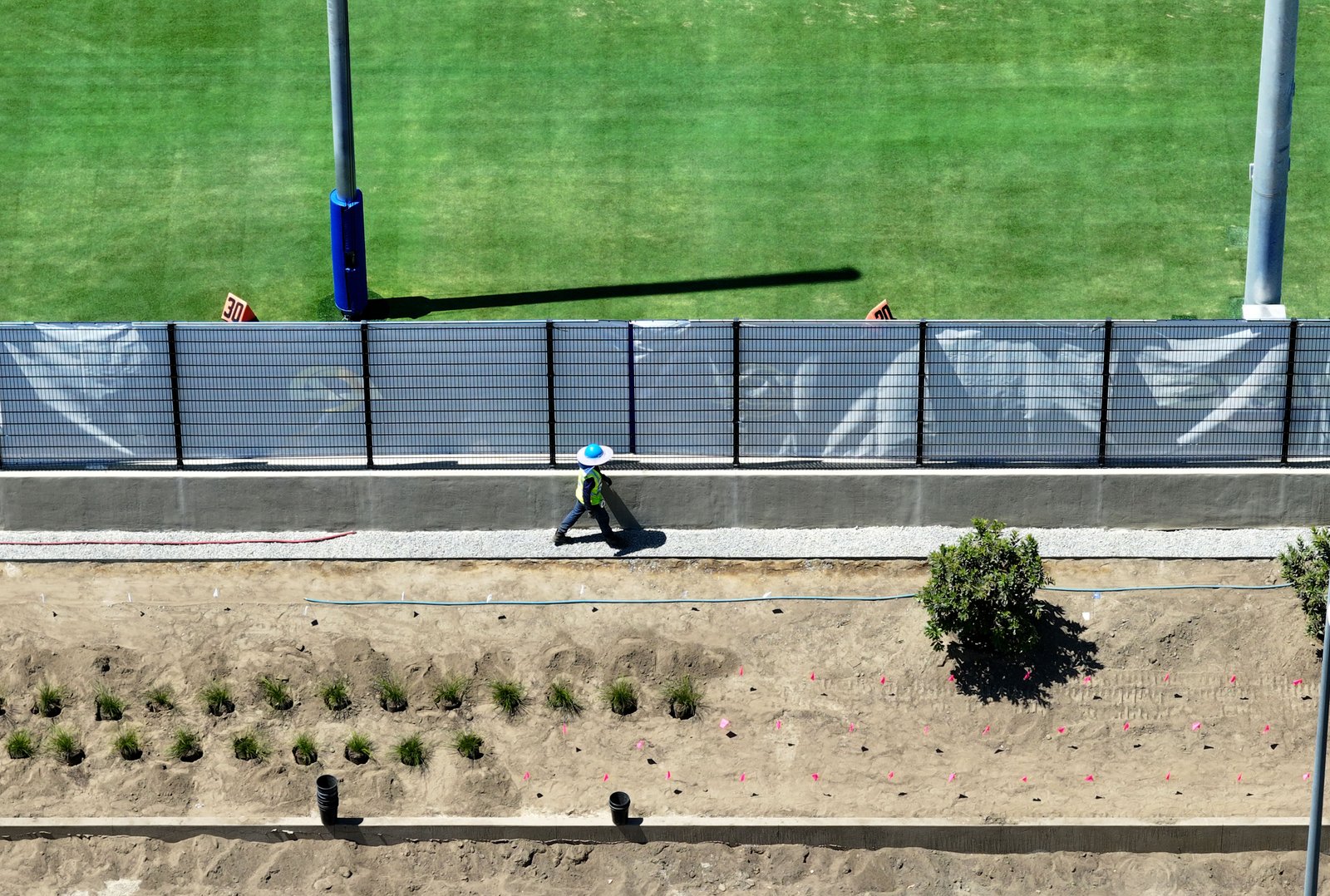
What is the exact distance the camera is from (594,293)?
87.8ft

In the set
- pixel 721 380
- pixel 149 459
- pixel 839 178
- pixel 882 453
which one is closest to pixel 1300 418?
pixel 882 453

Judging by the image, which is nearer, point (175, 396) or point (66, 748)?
point (66, 748)

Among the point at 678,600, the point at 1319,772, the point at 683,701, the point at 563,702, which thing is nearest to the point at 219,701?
the point at 563,702

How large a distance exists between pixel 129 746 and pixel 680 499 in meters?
6.97

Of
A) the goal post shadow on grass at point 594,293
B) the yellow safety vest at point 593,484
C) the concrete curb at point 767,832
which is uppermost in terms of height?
the goal post shadow on grass at point 594,293

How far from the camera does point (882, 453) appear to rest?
875 inches

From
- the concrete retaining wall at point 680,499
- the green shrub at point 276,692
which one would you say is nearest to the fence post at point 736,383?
the concrete retaining wall at point 680,499

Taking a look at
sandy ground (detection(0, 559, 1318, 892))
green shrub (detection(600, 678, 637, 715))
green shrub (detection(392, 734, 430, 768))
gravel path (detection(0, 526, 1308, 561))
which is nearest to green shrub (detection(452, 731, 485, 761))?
sandy ground (detection(0, 559, 1318, 892))

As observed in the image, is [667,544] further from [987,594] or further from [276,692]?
[276,692]

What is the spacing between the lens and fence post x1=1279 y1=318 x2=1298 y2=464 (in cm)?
2167

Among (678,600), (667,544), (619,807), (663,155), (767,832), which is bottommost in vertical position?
(767,832)

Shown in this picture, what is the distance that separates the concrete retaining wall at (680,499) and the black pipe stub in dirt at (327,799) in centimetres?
433

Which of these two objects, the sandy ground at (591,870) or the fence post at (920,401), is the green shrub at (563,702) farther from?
the fence post at (920,401)

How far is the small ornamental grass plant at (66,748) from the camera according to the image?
19.5m
